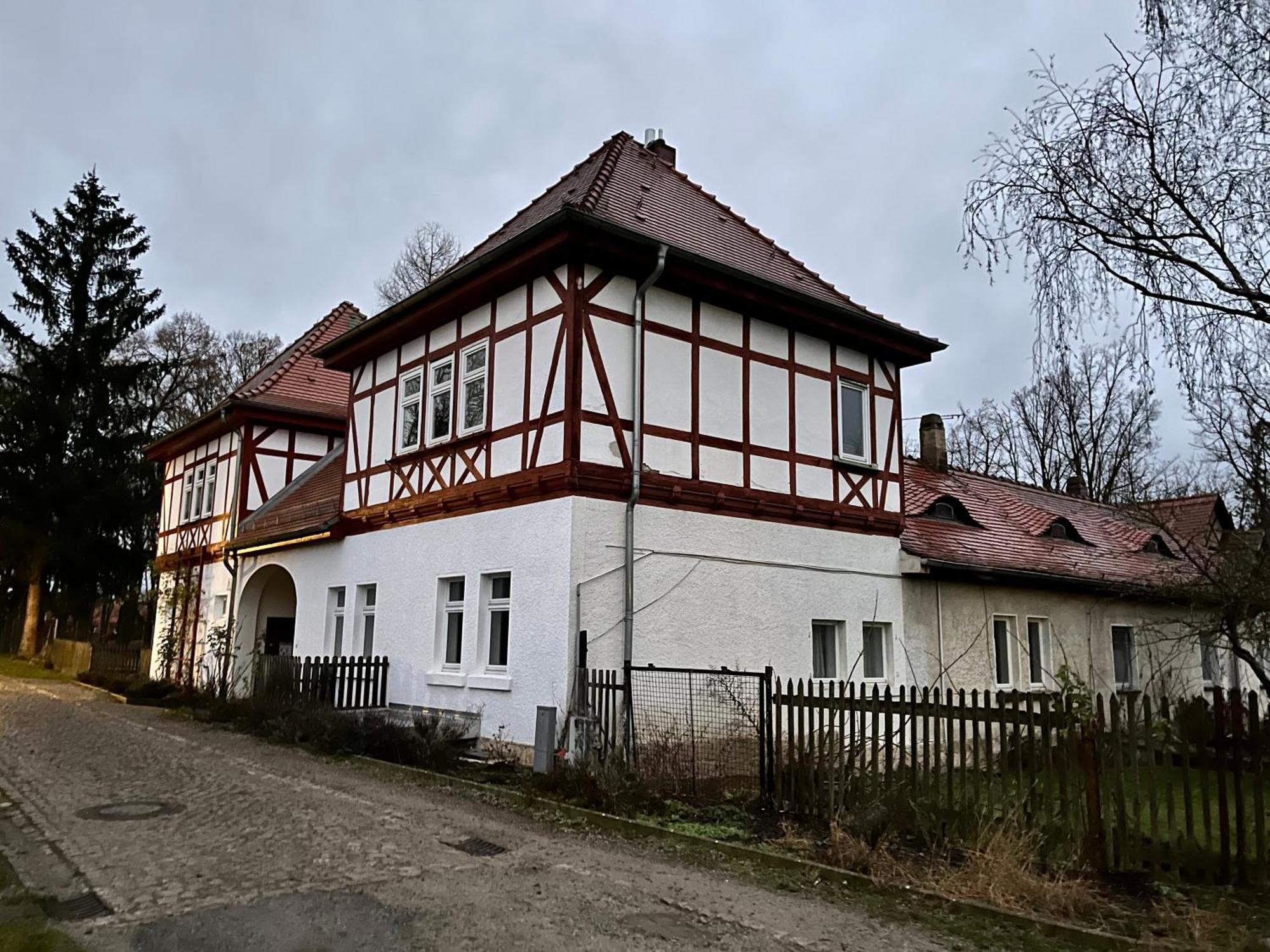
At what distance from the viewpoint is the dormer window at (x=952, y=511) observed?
18844mm

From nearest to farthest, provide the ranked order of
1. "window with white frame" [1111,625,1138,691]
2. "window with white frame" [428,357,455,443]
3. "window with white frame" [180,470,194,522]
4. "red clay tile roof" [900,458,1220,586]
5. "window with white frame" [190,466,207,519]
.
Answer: "window with white frame" [428,357,455,443] < "red clay tile roof" [900,458,1220,586] < "window with white frame" [1111,625,1138,691] < "window with white frame" [190,466,207,519] < "window with white frame" [180,470,194,522]

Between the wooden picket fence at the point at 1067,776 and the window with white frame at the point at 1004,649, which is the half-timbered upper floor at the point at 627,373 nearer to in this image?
the window with white frame at the point at 1004,649

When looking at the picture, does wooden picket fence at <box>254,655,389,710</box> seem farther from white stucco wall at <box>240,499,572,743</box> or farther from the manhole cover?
the manhole cover

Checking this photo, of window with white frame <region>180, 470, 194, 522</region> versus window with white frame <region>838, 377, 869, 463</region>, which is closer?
window with white frame <region>838, 377, 869, 463</region>

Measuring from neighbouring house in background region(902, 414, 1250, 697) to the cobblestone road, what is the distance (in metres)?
7.82

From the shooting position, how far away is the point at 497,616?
42.9ft

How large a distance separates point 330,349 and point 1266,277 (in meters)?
13.9

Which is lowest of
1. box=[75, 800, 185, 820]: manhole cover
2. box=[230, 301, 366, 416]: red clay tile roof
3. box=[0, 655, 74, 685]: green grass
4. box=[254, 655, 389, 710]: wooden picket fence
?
box=[75, 800, 185, 820]: manhole cover

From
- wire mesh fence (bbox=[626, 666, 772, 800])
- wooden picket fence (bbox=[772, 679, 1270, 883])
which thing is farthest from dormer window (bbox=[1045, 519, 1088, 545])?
wooden picket fence (bbox=[772, 679, 1270, 883])

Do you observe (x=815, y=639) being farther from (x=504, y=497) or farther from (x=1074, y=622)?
(x=1074, y=622)

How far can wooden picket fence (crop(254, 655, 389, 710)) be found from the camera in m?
14.2

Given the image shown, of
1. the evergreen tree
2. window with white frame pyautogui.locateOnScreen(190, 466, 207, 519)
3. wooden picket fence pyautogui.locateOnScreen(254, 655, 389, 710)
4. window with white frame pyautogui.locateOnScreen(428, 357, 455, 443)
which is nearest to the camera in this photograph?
wooden picket fence pyautogui.locateOnScreen(254, 655, 389, 710)

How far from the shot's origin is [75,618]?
109ft

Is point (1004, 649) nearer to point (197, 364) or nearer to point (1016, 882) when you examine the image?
point (1016, 882)
